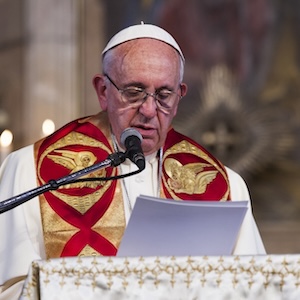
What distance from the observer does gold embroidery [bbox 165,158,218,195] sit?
3635 mm

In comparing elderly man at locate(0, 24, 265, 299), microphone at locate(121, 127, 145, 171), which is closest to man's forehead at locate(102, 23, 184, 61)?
elderly man at locate(0, 24, 265, 299)

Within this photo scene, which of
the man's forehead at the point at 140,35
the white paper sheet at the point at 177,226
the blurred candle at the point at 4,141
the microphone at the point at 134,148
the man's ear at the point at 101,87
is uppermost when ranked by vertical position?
the man's forehead at the point at 140,35

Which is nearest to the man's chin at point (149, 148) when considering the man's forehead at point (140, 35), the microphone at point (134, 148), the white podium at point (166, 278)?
the man's forehead at point (140, 35)

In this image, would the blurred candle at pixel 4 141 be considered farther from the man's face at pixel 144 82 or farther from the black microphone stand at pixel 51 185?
the black microphone stand at pixel 51 185

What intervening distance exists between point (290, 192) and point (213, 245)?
498cm

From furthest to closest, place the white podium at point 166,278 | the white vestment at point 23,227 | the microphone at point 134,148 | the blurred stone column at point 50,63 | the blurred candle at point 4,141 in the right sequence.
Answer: the blurred stone column at point 50,63 < the blurred candle at point 4,141 < the white vestment at point 23,227 < the microphone at point 134,148 < the white podium at point 166,278

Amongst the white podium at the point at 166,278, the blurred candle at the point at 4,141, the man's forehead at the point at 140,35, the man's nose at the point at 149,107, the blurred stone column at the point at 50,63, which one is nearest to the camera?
the white podium at the point at 166,278

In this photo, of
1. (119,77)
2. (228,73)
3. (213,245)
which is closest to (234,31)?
(228,73)

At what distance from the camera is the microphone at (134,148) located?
2758 mm

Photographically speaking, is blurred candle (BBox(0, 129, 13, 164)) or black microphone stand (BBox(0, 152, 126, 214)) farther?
blurred candle (BBox(0, 129, 13, 164))

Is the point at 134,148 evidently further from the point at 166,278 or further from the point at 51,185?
the point at 166,278

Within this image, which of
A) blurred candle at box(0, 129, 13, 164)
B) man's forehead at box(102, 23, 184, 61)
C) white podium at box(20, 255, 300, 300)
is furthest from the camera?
blurred candle at box(0, 129, 13, 164)

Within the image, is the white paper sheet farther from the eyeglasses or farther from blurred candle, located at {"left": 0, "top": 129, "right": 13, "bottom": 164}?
blurred candle, located at {"left": 0, "top": 129, "right": 13, "bottom": 164}

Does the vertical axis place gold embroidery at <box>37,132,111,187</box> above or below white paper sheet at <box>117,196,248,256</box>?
above
